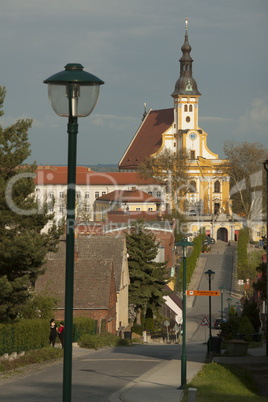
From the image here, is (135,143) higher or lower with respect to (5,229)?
higher

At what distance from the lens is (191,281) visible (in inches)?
2921

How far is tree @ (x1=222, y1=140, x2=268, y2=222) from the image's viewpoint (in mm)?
96562

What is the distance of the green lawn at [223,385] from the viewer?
16.6m

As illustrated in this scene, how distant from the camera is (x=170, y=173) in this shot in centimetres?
11006

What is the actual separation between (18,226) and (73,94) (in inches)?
583

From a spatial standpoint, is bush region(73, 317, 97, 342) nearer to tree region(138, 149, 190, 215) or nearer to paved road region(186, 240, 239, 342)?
paved road region(186, 240, 239, 342)

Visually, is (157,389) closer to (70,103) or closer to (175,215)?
(70,103)

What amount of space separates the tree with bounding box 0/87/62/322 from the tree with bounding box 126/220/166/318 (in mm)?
23490

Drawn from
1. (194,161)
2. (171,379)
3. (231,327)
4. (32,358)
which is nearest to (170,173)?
(194,161)

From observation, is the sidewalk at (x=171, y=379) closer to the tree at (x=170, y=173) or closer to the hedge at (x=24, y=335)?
the hedge at (x=24, y=335)

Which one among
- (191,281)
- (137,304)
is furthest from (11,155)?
(191,281)

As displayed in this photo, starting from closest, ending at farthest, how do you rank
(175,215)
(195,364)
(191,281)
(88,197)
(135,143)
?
(195,364)
(191,281)
(175,215)
(88,197)
(135,143)

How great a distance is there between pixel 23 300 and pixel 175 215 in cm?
7916

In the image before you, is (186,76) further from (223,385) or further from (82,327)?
(223,385)
